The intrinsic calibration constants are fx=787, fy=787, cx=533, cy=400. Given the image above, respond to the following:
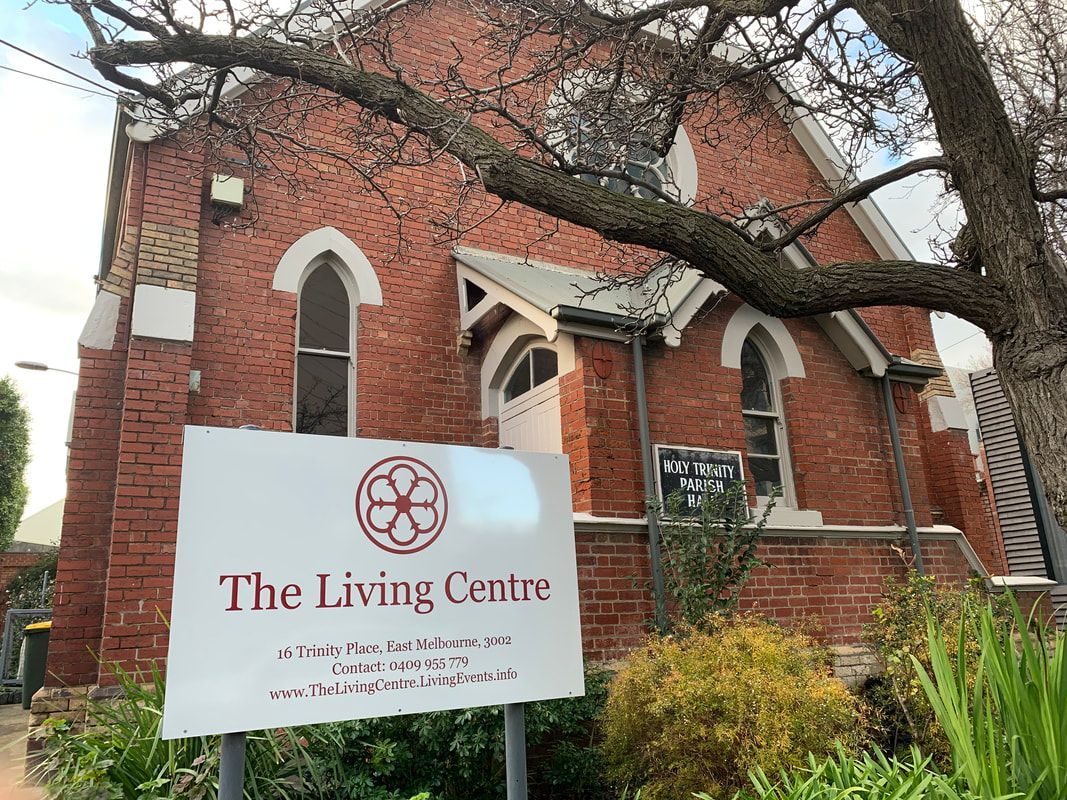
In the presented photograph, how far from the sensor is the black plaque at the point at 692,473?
743cm

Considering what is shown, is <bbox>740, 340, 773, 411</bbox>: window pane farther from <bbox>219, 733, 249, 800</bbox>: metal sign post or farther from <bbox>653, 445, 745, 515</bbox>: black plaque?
<bbox>219, 733, 249, 800</bbox>: metal sign post

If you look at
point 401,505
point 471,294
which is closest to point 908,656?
point 401,505

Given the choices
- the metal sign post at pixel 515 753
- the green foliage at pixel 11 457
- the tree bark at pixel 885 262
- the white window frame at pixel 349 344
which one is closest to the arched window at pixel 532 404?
the white window frame at pixel 349 344

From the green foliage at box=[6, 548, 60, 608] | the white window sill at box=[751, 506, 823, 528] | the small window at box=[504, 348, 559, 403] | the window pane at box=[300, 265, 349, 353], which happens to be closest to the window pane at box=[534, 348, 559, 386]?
the small window at box=[504, 348, 559, 403]

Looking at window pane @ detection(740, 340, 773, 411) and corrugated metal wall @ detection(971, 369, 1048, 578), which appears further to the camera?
corrugated metal wall @ detection(971, 369, 1048, 578)

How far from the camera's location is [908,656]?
17.6ft

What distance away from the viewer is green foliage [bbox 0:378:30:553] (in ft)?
74.2

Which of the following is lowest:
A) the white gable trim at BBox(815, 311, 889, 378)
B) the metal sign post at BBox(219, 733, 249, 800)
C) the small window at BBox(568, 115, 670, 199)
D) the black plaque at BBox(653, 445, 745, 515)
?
the metal sign post at BBox(219, 733, 249, 800)

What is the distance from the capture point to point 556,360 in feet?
26.7

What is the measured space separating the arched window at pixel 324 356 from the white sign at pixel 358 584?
15.0ft

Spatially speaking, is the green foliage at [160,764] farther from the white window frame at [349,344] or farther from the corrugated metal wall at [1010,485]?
the corrugated metal wall at [1010,485]

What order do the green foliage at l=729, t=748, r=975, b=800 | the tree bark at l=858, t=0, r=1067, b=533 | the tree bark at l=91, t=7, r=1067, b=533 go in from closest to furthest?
1. the green foliage at l=729, t=748, r=975, b=800
2. the tree bark at l=858, t=0, r=1067, b=533
3. the tree bark at l=91, t=7, r=1067, b=533

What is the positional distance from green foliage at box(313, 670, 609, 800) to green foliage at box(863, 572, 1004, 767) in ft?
6.59

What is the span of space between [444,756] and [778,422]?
18.5 feet
